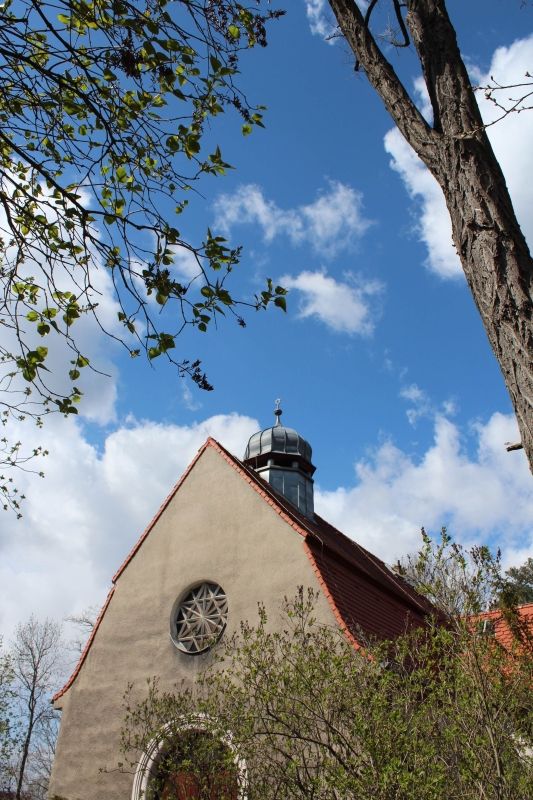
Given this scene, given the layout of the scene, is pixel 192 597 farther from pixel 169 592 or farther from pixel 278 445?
pixel 278 445

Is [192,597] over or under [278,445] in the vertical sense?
under

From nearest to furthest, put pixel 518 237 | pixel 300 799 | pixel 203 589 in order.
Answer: pixel 518 237 < pixel 300 799 < pixel 203 589

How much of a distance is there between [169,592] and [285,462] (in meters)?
5.87

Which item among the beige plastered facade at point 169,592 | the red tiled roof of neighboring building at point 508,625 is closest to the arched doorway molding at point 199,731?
the beige plastered facade at point 169,592

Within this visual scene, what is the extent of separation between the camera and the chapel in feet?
38.4

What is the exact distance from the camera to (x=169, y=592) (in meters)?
13.3

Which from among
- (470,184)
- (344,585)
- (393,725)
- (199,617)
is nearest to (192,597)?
(199,617)

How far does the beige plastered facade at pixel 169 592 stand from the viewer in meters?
11.8

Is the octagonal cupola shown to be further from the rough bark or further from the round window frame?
the rough bark

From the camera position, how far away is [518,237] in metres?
3.37

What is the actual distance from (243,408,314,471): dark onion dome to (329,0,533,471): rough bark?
13997 millimetres

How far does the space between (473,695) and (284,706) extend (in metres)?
1.50

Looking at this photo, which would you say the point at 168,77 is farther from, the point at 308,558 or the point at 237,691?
the point at 308,558

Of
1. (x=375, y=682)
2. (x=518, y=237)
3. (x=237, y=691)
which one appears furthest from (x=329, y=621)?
(x=518, y=237)
